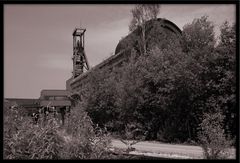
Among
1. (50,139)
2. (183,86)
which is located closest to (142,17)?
(183,86)

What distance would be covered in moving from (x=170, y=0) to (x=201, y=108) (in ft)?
49.1

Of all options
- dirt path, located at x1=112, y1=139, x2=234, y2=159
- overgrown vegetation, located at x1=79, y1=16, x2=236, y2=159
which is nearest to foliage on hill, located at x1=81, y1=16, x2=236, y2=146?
overgrown vegetation, located at x1=79, y1=16, x2=236, y2=159

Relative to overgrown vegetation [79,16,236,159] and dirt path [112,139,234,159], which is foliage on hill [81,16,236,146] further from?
dirt path [112,139,234,159]

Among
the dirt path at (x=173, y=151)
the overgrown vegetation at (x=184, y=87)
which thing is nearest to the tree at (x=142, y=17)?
the overgrown vegetation at (x=184, y=87)

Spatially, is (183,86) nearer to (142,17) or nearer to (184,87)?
(184,87)

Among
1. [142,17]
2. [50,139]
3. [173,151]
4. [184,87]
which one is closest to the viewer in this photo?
[50,139]

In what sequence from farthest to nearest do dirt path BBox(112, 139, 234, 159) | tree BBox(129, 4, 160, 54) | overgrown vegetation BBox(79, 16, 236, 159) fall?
tree BBox(129, 4, 160, 54), overgrown vegetation BBox(79, 16, 236, 159), dirt path BBox(112, 139, 234, 159)

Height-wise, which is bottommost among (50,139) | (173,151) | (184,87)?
(173,151)

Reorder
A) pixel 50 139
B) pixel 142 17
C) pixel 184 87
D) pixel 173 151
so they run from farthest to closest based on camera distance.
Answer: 1. pixel 142 17
2. pixel 184 87
3. pixel 173 151
4. pixel 50 139

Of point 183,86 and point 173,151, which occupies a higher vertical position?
point 183,86

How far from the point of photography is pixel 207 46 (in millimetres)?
22734

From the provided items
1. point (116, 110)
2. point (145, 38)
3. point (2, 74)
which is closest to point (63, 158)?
point (2, 74)

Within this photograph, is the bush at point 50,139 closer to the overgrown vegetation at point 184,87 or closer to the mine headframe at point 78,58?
the overgrown vegetation at point 184,87

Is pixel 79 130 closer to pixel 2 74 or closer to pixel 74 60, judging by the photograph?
pixel 2 74
